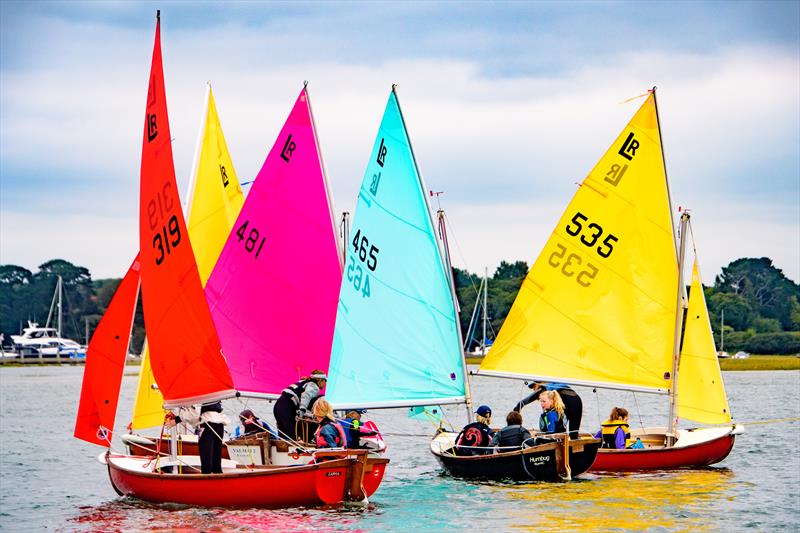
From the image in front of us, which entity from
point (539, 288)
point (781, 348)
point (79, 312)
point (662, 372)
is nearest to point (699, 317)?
point (662, 372)

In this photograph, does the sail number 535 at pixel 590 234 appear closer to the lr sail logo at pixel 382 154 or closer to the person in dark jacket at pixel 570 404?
the person in dark jacket at pixel 570 404

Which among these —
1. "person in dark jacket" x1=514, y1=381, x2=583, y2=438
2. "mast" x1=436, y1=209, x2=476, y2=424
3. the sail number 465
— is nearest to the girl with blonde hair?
"person in dark jacket" x1=514, y1=381, x2=583, y2=438

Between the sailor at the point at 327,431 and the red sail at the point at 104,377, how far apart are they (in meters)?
4.79

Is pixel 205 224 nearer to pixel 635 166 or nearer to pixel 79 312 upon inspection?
pixel 635 166

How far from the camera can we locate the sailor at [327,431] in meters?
23.1

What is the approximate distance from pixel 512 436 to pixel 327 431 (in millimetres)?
4828

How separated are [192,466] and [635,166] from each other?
13398 millimetres

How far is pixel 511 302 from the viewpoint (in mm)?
133000

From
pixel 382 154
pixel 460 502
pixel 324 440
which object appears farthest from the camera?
pixel 382 154

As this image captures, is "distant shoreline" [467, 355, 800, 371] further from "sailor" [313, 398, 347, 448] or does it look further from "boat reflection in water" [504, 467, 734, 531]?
"sailor" [313, 398, 347, 448]

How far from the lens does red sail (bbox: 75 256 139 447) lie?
85.0 ft

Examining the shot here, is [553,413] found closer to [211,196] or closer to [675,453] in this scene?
[675,453]

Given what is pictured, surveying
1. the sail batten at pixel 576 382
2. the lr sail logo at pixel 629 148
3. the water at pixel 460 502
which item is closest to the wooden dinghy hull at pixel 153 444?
the water at pixel 460 502

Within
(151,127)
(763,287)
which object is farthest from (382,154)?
(763,287)
